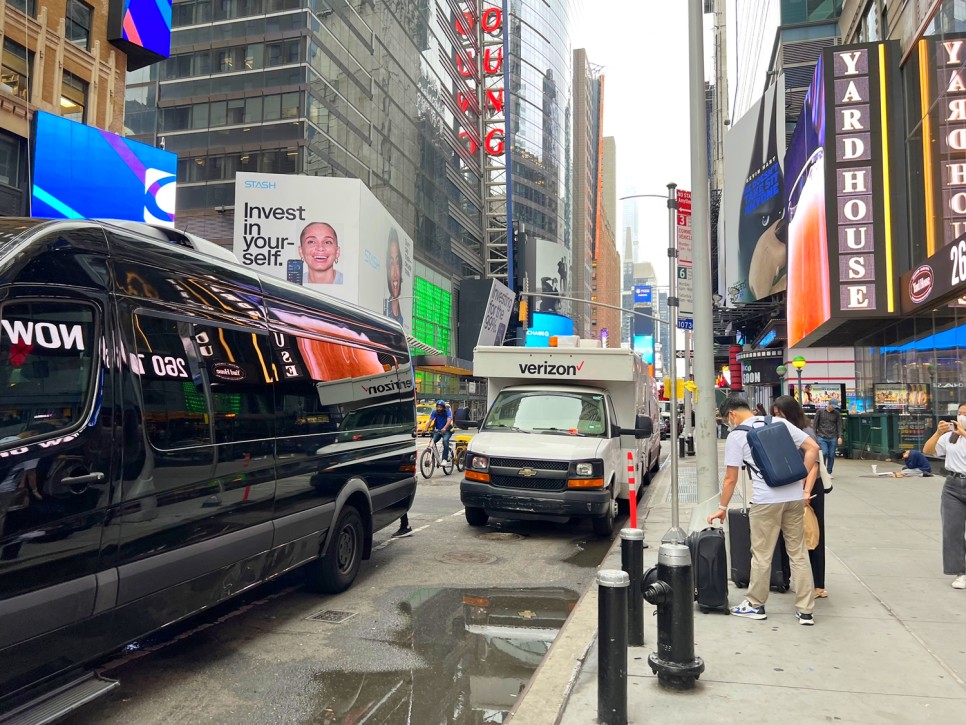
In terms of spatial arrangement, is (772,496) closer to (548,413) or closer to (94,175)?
(548,413)

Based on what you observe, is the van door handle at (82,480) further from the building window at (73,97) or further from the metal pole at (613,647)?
the building window at (73,97)

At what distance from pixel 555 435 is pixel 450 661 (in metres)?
5.31

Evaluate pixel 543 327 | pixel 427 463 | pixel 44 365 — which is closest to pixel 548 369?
pixel 427 463

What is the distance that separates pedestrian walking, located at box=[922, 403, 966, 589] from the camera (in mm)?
6723

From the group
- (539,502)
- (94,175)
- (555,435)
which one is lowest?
(539,502)

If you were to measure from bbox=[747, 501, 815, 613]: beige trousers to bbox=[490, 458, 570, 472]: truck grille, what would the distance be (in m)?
3.75

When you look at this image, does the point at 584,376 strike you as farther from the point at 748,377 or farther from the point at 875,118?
the point at 748,377

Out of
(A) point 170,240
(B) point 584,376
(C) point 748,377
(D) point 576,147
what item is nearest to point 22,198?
(B) point 584,376

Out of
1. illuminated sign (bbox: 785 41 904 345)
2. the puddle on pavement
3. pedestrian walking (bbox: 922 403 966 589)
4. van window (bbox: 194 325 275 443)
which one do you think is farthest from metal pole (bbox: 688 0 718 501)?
illuminated sign (bbox: 785 41 904 345)

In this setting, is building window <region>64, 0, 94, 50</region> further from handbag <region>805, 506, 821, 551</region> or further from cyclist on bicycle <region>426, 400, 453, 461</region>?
handbag <region>805, 506, 821, 551</region>

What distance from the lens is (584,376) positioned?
37.3 ft

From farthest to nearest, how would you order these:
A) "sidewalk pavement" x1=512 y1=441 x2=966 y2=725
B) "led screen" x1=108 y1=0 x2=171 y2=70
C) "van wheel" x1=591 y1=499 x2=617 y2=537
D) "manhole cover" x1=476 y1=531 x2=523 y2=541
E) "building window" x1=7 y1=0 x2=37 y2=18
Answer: "led screen" x1=108 y1=0 x2=171 y2=70 < "building window" x1=7 y1=0 x2=37 y2=18 < "manhole cover" x1=476 y1=531 x2=523 y2=541 < "van wheel" x1=591 y1=499 x2=617 y2=537 < "sidewalk pavement" x1=512 y1=441 x2=966 y2=725

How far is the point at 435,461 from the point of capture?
1841cm

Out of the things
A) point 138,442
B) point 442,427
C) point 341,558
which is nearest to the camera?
point 138,442
